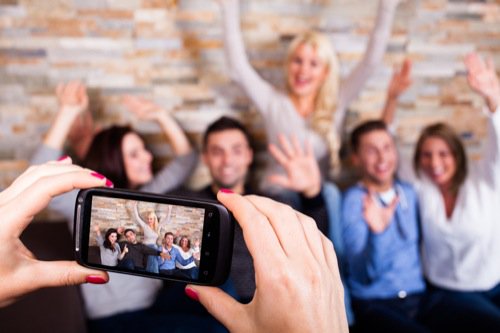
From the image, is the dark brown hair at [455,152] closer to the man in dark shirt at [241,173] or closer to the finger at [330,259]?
the man in dark shirt at [241,173]

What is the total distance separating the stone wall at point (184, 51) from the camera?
5.21ft

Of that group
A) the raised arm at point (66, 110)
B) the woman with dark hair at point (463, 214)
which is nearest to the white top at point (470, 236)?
the woman with dark hair at point (463, 214)

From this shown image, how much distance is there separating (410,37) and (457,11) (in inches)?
7.8

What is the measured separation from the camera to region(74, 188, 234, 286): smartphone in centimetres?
68

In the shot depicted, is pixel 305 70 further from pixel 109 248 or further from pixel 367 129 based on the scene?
pixel 109 248

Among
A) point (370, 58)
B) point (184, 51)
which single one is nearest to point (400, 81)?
point (370, 58)

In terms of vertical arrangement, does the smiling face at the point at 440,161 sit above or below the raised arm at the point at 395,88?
below

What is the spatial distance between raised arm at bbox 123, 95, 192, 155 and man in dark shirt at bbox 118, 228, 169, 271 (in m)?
0.89

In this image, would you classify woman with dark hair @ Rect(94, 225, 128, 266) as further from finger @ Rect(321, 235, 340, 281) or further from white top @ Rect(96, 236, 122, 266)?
finger @ Rect(321, 235, 340, 281)

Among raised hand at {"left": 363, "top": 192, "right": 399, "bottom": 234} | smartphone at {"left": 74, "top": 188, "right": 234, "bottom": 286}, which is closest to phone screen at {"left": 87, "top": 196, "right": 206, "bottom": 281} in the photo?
smartphone at {"left": 74, "top": 188, "right": 234, "bottom": 286}

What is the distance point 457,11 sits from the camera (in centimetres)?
170

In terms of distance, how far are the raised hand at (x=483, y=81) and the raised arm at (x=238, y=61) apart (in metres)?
0.64

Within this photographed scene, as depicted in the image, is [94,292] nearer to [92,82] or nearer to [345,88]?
[92,82]

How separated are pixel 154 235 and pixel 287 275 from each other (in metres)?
0.27
